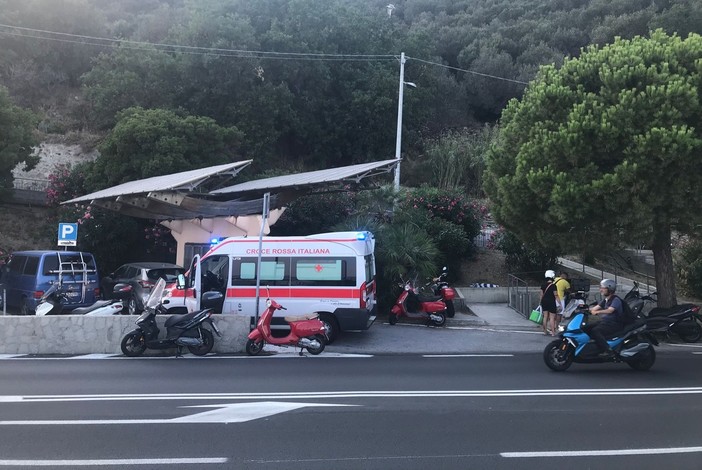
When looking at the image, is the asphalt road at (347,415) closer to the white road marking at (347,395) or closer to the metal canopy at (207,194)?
the white road marking at (347,395)

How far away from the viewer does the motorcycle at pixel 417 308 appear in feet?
59.5

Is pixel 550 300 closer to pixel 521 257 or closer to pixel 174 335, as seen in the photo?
pixel 521 257

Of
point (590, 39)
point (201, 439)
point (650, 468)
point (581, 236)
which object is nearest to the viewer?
point (650, 468)

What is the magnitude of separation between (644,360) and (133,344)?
958cm

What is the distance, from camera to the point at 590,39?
49531mm

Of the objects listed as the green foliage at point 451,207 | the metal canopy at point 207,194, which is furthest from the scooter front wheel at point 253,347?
the green foliage at point 451,207

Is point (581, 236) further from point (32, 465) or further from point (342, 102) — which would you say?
point (342, 102)

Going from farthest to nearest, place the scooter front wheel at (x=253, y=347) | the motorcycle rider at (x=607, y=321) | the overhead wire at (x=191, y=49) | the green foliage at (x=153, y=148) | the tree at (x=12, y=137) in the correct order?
the overhead wire at (x=191, y=49) → the tree at (x=12, y=137) → the green foliage at (x=153, y=148) → the scooter front wheel at (x=253, y=347) → the motorcycle rider at (x=607, y=321)

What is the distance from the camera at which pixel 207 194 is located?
2050 cm

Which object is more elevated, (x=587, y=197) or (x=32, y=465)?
(x=587, y=197)

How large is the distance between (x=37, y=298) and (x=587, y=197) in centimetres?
1420

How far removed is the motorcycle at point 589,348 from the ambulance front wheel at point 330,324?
5203mm

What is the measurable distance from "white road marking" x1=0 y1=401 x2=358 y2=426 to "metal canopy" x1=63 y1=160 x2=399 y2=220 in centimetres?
955

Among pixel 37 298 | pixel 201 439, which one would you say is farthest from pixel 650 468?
pixel 37 298
